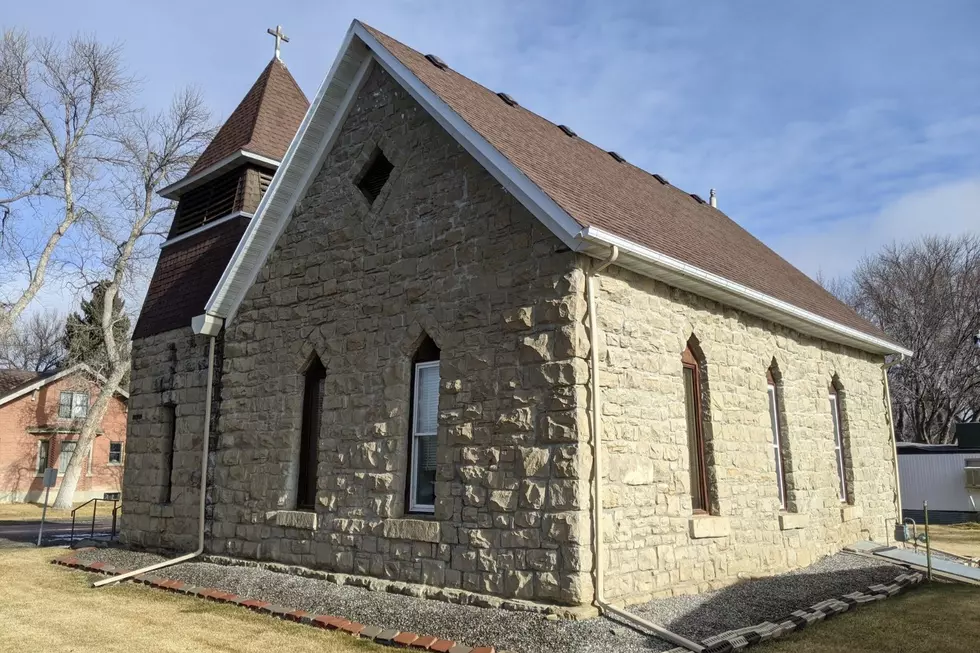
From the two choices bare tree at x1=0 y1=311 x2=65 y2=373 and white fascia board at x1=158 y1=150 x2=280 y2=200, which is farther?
bare tree at x1=0 y1=311 x2=65 y2=373

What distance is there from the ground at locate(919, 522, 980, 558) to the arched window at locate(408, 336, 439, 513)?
1126 cm

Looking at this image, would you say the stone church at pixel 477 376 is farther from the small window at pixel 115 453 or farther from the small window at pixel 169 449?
the small window at pixel 115 453

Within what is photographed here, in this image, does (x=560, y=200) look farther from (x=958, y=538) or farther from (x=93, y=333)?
(x=93, y=333)

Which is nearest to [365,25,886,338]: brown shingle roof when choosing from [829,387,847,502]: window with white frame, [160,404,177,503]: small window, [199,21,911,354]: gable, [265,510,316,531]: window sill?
[199,21,911,354]: gable

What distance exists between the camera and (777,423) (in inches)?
453

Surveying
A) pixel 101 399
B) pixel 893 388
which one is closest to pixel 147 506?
pixel 101 399

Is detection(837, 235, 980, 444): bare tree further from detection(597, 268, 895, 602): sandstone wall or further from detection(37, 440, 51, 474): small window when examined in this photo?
detection(37, 440, 51, 474): small window

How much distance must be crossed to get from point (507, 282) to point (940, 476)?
23.2 m

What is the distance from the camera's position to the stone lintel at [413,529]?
8.46m

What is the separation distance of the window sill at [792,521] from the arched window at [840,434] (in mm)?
2424

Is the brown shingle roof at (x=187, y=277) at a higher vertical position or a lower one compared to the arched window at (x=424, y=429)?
higher

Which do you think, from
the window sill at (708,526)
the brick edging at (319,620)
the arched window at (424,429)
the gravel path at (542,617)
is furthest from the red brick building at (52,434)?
the window sill at (708,526)

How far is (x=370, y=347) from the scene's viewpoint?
9.80 m

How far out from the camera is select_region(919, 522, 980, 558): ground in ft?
52.2
